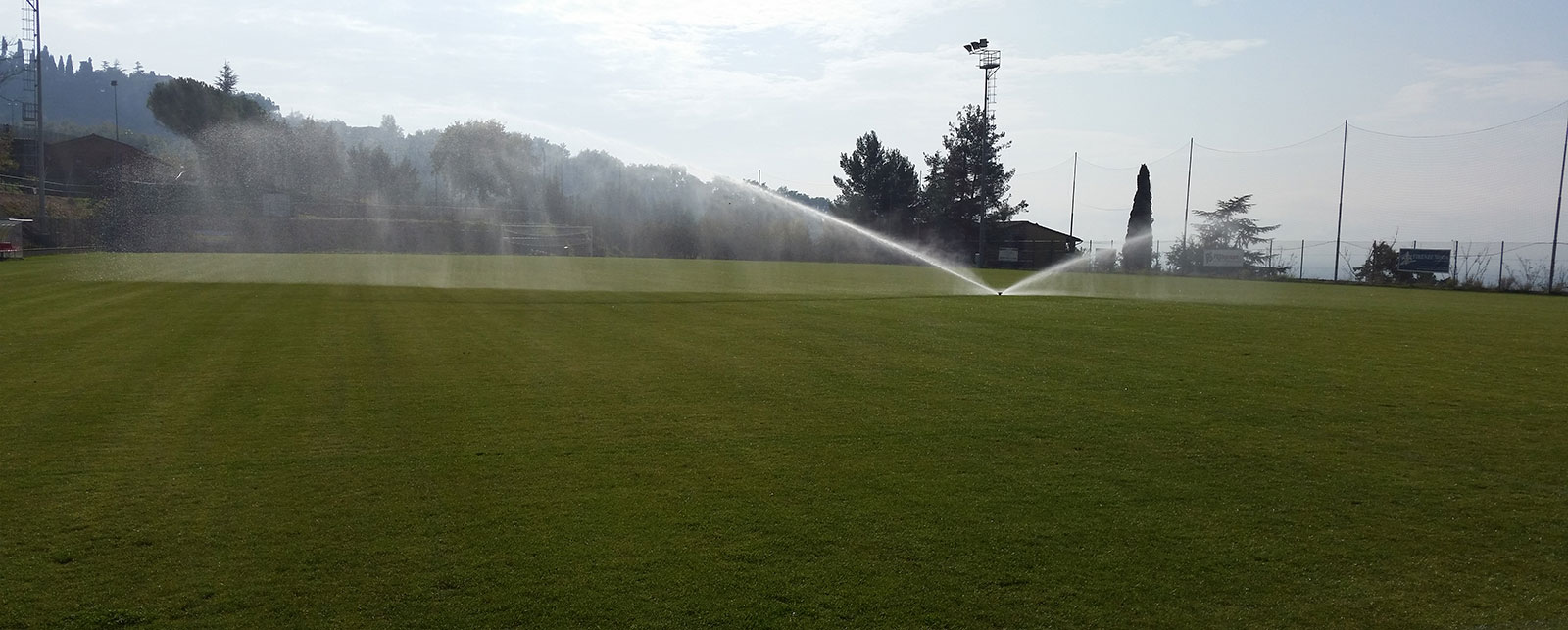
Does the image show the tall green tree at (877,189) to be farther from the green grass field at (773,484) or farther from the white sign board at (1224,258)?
the green grass field at (773,484)

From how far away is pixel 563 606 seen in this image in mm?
4316

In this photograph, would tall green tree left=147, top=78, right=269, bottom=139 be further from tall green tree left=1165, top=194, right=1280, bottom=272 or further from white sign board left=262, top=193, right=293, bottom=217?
tall green tree left=1165, top=194, right=1280, bottom=272

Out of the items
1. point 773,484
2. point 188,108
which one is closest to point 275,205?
point 188,108

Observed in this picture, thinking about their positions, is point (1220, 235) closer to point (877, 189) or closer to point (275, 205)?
point (877, 189)

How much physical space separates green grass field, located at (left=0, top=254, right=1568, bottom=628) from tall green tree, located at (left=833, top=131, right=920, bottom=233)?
6805 centimetres

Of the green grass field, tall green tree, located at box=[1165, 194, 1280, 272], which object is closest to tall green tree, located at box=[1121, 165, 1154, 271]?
tall green tree, located at box=[1165, 194, 1280, 272]

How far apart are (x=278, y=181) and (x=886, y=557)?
94683 millimetres

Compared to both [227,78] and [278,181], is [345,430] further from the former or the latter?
[227,78]

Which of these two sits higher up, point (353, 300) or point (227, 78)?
point (227, 78)

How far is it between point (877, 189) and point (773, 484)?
7863cm

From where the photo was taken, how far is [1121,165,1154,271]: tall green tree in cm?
6028

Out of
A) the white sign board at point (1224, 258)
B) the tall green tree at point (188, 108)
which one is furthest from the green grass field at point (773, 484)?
the tall green tree at point (188, 108)

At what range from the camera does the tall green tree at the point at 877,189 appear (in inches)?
3196

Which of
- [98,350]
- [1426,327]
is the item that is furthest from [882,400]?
[1426,327]
